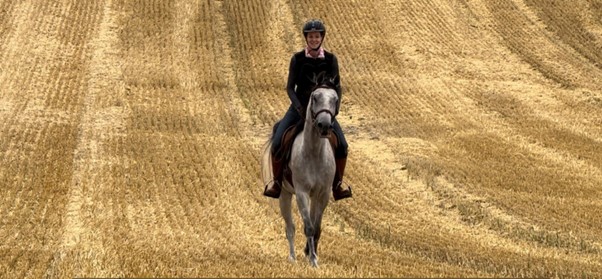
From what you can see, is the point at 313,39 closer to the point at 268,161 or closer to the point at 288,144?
Result: the point at 288,144

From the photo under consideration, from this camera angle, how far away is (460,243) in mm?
17031

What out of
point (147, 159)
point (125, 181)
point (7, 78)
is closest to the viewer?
point (125, 181)

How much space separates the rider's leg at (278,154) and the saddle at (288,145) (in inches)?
0.5

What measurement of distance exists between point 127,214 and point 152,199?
1.66m

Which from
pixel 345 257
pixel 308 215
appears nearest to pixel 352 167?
pixel 345 257

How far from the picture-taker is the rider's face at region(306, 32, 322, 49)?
11648mm

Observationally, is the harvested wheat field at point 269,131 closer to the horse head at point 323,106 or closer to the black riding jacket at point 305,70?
the horse head at point 323,106

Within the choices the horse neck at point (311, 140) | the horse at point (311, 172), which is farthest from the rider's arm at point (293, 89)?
the horse neck at point (311, 140)

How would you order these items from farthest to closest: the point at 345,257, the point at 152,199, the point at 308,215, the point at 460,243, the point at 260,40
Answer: the point at 260,40
the point at 152,199
the point at 460,243
the point at 345,257
the point at 308,215

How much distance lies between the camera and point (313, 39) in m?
11.7

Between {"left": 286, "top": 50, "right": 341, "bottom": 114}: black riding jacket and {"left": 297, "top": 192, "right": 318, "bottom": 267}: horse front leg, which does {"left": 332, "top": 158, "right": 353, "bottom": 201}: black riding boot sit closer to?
{"left": 297, "top": 192, "right": 318, "bottom": 267}: horse front leg

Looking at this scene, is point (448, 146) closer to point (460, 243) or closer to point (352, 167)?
point (352, 167)

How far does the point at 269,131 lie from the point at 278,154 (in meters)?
18.9

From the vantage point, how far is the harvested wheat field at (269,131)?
51.0 feet
